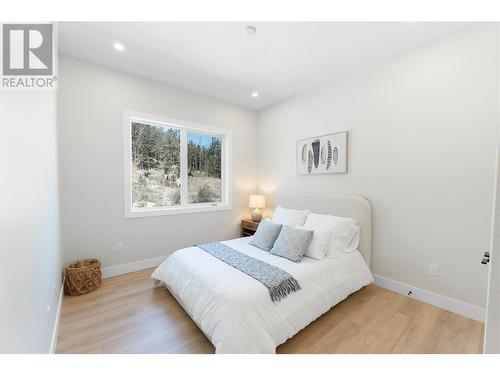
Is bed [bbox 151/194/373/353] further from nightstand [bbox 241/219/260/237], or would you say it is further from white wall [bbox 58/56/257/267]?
nightstand [bbox 241/219/260/237]

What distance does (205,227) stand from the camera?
3.67 m

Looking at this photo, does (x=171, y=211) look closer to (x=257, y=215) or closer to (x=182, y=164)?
(x=182, y=164)

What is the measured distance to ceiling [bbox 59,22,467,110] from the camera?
2.01 m

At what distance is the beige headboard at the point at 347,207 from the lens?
2605 mm

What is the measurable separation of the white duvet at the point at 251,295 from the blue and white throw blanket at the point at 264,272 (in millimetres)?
46

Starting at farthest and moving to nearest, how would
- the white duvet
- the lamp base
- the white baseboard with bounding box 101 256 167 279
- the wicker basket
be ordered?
the lamp base, the white baseboard with bounding box 101 256 167 279, the wicker basket, the white duvet

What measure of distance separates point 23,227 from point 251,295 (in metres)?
1.36

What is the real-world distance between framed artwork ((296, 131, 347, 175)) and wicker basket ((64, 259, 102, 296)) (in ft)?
9.98

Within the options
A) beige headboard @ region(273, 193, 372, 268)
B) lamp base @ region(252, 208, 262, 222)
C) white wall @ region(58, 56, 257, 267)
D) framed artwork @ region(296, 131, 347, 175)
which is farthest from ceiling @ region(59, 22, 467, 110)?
lamp base @ region(252, 208, 262, 222)

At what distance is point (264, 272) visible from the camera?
6.15 ft

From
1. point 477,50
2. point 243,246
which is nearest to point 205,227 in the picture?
point 243,246

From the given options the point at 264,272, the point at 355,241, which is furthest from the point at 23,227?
the point at 355,241
